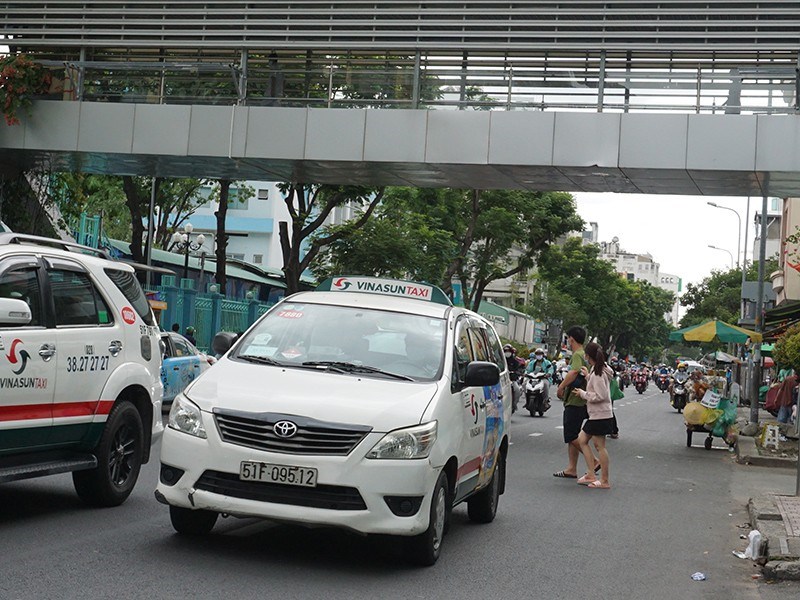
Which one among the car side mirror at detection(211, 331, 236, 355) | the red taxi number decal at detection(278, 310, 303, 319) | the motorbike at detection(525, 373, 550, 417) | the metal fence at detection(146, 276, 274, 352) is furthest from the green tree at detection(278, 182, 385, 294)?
the car side mirror at detection(211, 331, 236, 355)

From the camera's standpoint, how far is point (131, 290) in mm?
9938

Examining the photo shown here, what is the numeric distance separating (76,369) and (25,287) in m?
0.74

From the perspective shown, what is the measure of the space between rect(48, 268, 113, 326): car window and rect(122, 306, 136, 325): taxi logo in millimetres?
187

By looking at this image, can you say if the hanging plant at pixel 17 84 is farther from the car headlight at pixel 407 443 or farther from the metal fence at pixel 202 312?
the car headlight at pixel 407 443

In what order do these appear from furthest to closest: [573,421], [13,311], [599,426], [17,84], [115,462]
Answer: [17,84]
[573,421]
[599,426]
[115,462]
[13,311]

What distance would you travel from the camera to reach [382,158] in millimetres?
20438

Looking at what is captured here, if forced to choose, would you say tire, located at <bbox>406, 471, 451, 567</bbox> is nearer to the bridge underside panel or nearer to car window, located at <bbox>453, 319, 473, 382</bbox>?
car window, located at <bbox>453, 319, 473, 382</bbox>

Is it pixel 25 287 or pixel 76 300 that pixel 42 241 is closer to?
pixel 76 300

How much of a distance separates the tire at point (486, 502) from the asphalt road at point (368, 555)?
13 centimetres

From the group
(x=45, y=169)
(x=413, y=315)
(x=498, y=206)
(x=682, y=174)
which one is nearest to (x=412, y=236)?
(x=498, y=206)

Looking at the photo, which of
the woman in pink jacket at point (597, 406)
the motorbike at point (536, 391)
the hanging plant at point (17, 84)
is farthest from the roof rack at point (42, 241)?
the motorbike at point (536, 391)

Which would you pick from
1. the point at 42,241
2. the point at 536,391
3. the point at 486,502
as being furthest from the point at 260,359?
the point at 536,391

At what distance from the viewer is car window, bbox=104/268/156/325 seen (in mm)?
9734

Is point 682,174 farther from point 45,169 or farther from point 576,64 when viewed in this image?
point 45,169
